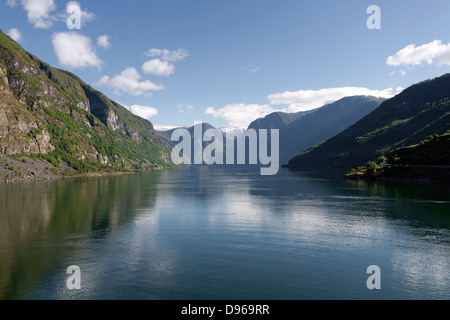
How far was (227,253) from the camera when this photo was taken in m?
38.3

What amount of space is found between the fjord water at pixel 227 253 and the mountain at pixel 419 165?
84686 millimetres

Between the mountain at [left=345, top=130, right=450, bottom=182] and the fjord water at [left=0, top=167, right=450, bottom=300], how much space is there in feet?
278

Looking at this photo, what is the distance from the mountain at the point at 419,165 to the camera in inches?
5443

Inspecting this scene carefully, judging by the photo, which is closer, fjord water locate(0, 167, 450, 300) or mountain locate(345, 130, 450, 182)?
fjord water locate(0, 167, 450, 300)

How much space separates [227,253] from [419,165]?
5912 inches

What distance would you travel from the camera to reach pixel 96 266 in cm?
3328

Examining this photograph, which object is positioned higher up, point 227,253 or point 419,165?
point 419,165

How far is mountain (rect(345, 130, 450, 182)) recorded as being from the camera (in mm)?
138250

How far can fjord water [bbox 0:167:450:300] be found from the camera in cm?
2730

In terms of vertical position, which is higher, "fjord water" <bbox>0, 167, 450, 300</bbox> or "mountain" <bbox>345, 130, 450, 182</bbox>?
"mountain" <bbox>345, 130, 450, 182</bbox>

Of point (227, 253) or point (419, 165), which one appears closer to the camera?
point (227, 253)
